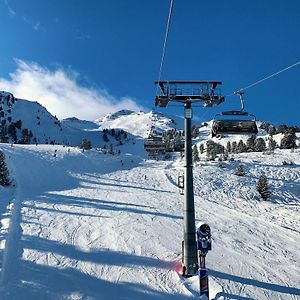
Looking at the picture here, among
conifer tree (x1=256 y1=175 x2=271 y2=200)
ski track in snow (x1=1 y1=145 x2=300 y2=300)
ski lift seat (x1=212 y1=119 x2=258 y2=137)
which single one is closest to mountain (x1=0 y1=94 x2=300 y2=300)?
ski track in snow (x1=1 y1=145 x2=300 y2=300)

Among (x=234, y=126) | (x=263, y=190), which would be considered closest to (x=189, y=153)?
(x=234, y=126)

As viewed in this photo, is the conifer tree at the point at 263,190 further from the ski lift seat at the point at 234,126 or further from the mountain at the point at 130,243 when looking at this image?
the ski lift seat at the point at 234,126

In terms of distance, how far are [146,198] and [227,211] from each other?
22.8 feet

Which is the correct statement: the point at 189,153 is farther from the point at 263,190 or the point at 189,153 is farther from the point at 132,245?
the point at 263,190

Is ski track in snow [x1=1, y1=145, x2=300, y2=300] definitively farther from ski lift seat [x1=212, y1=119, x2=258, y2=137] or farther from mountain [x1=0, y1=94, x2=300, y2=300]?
ski lift seat [x1=212, y1=119, x2=258, y2=137]

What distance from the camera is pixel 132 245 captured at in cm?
1642

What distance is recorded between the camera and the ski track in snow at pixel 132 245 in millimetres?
11828

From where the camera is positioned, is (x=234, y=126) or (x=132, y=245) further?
(x=132, y=245)

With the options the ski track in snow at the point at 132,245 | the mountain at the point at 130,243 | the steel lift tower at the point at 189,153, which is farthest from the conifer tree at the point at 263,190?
the steel lift tower at the point at 189,153

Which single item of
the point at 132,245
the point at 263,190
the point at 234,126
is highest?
the point at 234,126

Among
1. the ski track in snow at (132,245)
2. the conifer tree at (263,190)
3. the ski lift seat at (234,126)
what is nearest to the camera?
the ski track in snow at (132,245)

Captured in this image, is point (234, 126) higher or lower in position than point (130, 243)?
higher

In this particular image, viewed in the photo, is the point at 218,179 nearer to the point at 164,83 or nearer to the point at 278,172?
the point at 278,172

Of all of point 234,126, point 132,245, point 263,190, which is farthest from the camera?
point 263,190
